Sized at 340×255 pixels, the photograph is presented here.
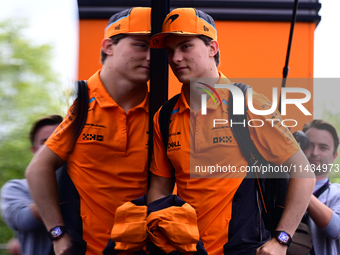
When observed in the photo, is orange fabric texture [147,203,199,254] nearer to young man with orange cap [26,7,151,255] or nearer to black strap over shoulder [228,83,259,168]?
young man with orange cap [26,7,151,255]

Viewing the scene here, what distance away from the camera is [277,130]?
5.55ft

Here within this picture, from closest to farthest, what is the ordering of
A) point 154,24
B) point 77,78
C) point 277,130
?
point 277,130 → point 77,78 → point 154,24

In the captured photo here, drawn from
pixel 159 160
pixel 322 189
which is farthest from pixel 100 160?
pixel 322 189

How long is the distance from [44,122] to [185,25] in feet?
2.94

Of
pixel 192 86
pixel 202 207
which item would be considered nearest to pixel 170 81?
pixel 192 86

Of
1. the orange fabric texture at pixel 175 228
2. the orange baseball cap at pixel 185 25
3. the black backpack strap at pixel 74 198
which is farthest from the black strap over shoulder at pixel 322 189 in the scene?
the black backpack strap at pixel 74 198

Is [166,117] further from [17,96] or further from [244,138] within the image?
[17,96]

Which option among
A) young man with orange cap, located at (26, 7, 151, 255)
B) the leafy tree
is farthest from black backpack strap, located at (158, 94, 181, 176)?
the leafy tree

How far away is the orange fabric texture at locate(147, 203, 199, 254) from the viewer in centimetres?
172

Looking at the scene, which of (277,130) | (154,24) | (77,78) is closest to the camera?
(277,130)

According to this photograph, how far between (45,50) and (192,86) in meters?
0.79

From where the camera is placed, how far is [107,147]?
1.82 m

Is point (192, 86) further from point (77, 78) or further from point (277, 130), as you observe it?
point (77, 78)

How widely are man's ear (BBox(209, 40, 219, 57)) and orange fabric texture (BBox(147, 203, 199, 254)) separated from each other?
0.84 meters
